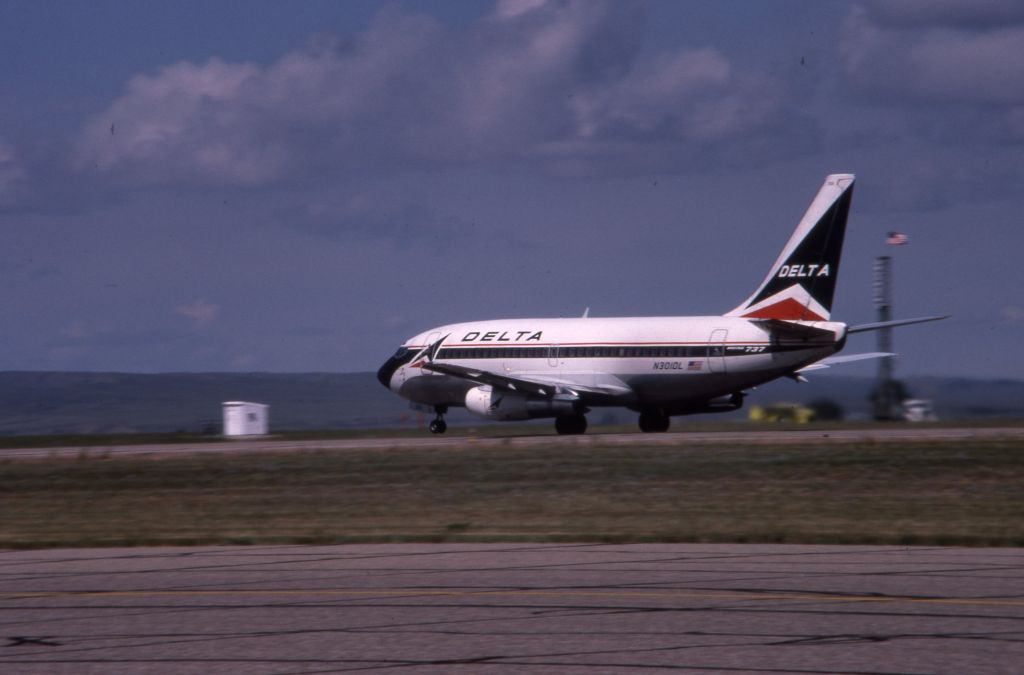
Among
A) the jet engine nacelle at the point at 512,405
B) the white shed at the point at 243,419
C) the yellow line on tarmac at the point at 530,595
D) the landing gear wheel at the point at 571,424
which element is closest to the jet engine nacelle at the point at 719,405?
the landing gear wheel at the point at 571,424

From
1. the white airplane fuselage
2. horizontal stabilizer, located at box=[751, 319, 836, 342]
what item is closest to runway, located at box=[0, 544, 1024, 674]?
horizontal stabilizer, located at box=[751, 319, 836, 342]

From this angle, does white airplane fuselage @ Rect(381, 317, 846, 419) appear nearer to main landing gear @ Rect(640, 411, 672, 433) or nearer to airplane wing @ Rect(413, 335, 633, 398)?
airplane wing @ Rect(413, 335, 633, 398)

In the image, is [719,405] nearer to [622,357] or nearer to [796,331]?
[622,357]

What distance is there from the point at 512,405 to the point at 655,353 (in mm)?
5193

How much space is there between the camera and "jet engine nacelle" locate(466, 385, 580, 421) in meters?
44.6

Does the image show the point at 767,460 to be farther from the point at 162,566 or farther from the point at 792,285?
the point at 162,566

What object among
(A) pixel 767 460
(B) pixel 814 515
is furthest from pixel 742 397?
(B) pixel 814 515

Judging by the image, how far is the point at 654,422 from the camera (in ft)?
152

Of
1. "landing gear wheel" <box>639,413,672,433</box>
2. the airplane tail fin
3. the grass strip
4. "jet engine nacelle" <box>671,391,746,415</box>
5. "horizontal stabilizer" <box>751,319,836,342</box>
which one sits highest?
the airplane tail fin

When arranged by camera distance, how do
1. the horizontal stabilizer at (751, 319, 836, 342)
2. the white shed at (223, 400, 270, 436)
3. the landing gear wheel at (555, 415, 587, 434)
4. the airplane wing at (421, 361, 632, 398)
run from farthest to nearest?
the white shed at (223, 400, 270, 436) < the landing gear wheel at (555, 415, 587, 434) < the airplane wing at (421, 361, 632, 398) < the horizontal stabilizer at (751, 319, 836, 342)

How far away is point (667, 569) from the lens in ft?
48.2

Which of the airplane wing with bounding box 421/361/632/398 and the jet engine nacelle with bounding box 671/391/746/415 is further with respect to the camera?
the jet engine nacelle with bounding box 671/391/746/415

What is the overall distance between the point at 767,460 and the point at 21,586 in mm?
18731

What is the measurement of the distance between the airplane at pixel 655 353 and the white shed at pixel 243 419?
10.3 metres
